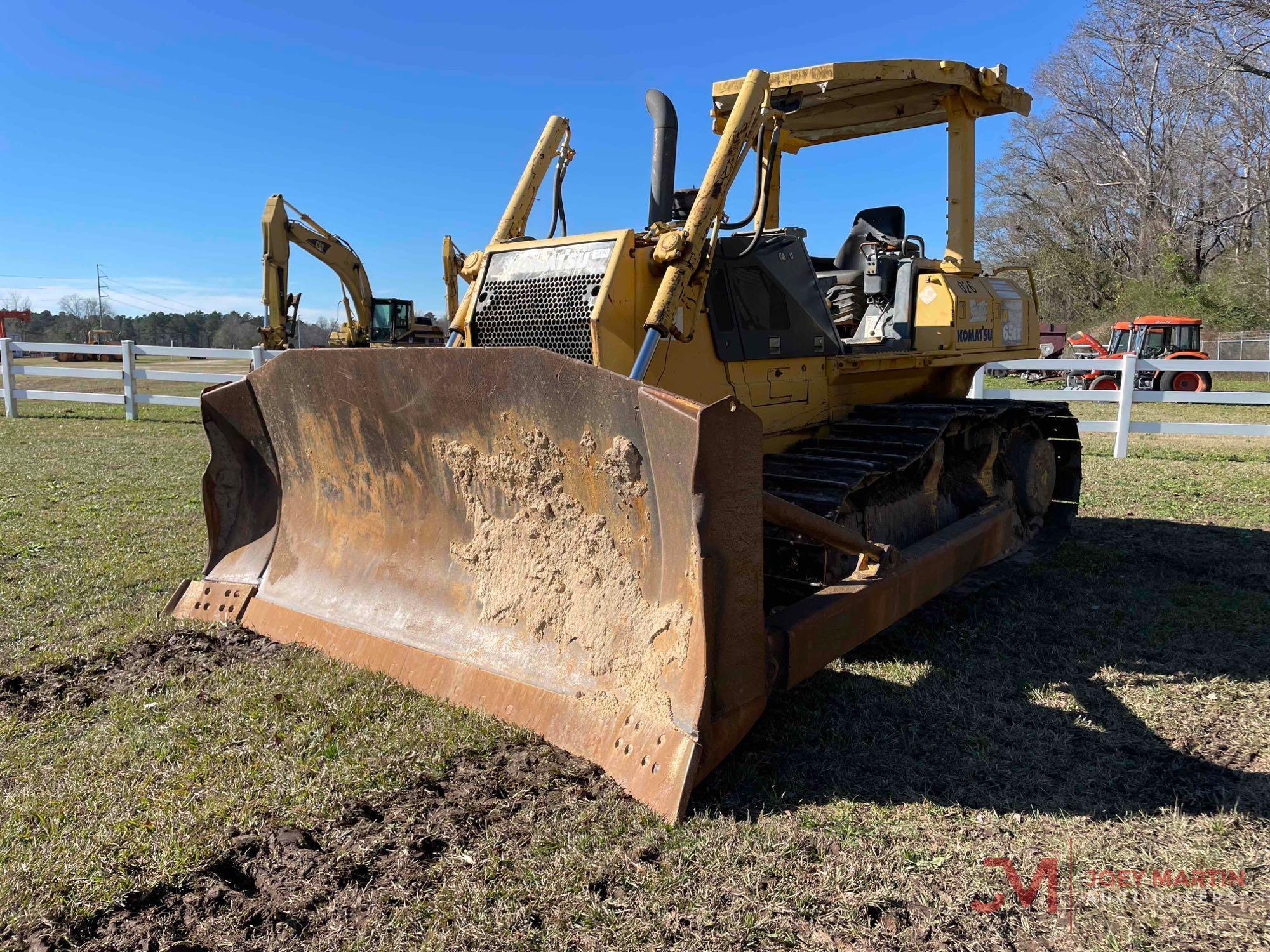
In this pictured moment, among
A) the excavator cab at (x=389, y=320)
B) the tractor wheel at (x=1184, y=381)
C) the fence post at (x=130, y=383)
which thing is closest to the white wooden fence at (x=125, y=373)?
the fence post at (x=130, y=383)

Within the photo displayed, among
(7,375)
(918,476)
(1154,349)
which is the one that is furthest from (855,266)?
(1154,349)

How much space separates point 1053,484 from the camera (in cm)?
721

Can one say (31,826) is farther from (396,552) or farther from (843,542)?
(843,542)

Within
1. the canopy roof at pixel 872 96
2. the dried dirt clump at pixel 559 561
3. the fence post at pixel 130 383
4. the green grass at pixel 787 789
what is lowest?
the green grass at pixel 787 789

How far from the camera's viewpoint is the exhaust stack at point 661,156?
15.6 ft

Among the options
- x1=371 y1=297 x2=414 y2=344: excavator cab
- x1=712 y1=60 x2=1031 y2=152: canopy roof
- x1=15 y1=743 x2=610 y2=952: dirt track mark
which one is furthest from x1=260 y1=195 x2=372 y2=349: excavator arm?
x1=15 y1=743 x2=610 y2=952: dirt track mark

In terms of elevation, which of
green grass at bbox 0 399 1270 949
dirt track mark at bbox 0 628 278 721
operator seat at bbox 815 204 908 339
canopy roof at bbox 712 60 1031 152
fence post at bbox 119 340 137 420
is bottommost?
green grass at bbox 0 399 1270 949

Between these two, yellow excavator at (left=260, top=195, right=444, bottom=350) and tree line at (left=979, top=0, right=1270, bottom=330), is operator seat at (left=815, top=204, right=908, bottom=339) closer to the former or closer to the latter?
yellow excavator at (left=260, top=195, right=444, bottom=350)

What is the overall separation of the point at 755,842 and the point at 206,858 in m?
1.66

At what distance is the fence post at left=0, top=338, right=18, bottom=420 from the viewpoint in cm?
1616

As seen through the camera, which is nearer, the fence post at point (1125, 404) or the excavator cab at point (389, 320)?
the fence post at point (1125, 404)

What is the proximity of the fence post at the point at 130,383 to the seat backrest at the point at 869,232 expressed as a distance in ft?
44.9

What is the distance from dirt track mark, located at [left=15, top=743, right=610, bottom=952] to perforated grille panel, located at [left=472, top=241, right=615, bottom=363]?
1934mm

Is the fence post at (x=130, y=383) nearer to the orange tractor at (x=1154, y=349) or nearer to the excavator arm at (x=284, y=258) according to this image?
the excavator arm at (x=284, y=258)
